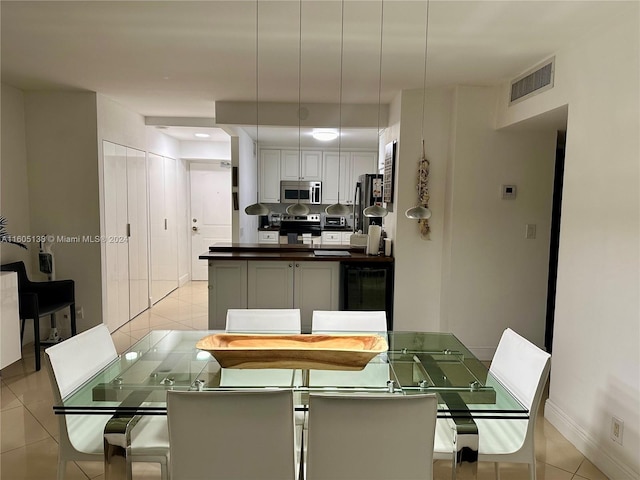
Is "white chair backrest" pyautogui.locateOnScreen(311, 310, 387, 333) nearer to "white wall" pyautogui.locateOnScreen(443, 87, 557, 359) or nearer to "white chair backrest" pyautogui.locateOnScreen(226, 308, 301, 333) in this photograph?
"white chair backrest" pyautogui.locateOnScreen(226, 308, 301, 333)

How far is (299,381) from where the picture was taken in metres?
1.93

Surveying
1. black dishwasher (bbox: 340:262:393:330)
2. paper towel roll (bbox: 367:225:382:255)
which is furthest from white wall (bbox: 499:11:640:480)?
paper towel roll (bbox: 367:225:382:255)

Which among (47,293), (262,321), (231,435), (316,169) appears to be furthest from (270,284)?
(316,169)

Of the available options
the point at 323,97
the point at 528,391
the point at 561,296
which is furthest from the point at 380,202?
the point at 528,391

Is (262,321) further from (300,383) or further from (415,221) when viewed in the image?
(415,221)

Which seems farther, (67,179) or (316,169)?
(316,169)

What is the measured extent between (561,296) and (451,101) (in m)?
2.02

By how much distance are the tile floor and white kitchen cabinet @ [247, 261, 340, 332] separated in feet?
6.12

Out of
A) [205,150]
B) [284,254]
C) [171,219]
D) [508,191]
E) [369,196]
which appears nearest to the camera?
[508,191]

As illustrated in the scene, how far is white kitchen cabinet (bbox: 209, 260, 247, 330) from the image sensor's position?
4.18 meters

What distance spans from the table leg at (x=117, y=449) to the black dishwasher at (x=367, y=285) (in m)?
2.69

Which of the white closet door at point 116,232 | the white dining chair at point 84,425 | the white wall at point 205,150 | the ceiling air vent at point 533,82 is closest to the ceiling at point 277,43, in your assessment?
the ceiling air vent at point 533,82

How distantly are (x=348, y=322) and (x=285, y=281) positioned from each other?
1.58 meters

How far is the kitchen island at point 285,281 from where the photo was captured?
4.17 m
